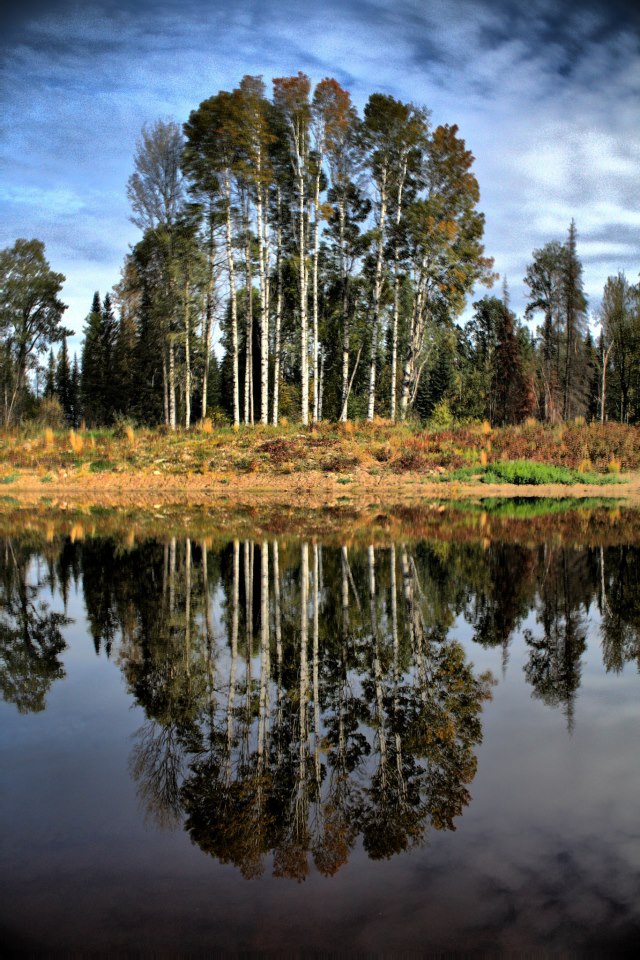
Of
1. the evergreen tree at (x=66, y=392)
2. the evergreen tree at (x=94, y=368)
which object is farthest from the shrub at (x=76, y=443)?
the evergreen tree at (x=66, y=392)

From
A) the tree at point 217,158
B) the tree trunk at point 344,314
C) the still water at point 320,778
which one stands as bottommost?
the still water at point 320,778

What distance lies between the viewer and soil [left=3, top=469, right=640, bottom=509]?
22.3 metres

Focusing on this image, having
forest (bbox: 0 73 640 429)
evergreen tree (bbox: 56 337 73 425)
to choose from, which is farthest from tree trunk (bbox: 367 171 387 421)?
evergreen tree (bbox: 56 337 73 425)


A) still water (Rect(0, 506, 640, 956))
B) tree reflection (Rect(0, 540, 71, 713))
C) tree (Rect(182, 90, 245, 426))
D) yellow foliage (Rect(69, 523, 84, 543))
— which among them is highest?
tree (Rect(182, 90, 245, 426))

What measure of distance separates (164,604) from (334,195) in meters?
27.9

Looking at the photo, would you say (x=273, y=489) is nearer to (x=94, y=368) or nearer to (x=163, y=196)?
(x=163, y=196)

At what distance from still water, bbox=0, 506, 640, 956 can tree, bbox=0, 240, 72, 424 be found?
4755 cm

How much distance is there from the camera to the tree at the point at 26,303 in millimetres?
49000

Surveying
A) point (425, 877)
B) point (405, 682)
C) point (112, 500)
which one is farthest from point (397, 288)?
point (425, 877)

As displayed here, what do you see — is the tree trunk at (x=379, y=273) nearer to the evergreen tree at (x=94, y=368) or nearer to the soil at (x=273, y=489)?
the soil at (x=273, y=489)

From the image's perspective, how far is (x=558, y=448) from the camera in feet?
89.3

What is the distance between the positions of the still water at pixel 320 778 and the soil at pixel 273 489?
14.8 m

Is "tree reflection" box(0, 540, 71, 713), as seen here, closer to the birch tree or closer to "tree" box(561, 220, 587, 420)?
the birch tree

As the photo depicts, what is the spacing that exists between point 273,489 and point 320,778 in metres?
20.4
